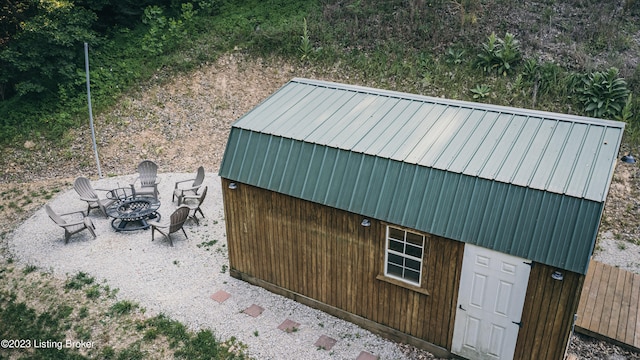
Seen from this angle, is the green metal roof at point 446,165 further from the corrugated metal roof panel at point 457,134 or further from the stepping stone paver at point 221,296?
the stepping stone paver at point 221,296

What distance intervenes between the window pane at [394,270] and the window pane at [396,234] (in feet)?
1.85

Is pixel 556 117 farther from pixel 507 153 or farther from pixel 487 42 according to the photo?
pixel 487 42

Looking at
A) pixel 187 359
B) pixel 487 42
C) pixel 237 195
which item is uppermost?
pixel 487 42

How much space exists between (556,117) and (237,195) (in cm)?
596

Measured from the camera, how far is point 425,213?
737 centimetres

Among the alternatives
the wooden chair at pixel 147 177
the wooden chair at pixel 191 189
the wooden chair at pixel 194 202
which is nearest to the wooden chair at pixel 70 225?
the wooden chair at pixel 147 177

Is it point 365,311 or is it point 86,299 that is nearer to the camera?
point 365,311

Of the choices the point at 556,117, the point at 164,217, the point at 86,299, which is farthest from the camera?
the point at 164,217

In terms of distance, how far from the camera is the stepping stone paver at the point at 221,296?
9430 mm

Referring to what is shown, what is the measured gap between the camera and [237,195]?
30.9 ft

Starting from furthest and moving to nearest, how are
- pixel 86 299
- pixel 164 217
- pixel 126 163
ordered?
pixel 126 163 → pixel 164 217 → pixel 86 299

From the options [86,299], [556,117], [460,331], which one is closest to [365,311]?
[460,331]

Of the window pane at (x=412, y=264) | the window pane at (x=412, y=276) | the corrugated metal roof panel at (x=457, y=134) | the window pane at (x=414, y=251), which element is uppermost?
the corrugated metal roof panel at (x=457, y=134)

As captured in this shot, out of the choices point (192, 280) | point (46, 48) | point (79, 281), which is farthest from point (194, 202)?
point (46, 48)
